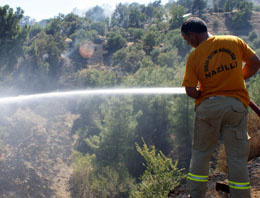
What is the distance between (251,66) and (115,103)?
18.6 metres

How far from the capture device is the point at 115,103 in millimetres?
21234

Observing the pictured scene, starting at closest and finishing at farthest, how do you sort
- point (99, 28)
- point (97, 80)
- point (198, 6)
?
point (97, 80) < point (99, 28) < point (198, 6)

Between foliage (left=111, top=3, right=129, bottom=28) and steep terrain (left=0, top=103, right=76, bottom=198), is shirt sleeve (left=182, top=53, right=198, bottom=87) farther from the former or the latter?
foliage (left=111, top=3, right=129, bottom=28)

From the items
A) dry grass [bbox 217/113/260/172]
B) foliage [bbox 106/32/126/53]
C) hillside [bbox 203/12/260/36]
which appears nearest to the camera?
dry grass [bbox 217/113/260/172]

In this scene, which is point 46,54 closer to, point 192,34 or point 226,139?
point 192,34

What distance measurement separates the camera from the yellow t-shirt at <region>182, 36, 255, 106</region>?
2.60 metres

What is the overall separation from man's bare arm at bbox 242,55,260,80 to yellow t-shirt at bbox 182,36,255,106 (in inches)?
5.4

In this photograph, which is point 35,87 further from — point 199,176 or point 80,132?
point 199,176

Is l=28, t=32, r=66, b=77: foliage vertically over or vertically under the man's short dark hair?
over

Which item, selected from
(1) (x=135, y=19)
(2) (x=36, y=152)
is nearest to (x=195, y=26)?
(2) (x=36, y=152)

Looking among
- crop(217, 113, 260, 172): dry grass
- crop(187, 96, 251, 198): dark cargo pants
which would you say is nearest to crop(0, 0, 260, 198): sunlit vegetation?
crop(217, 113, 260, 172): dry grass

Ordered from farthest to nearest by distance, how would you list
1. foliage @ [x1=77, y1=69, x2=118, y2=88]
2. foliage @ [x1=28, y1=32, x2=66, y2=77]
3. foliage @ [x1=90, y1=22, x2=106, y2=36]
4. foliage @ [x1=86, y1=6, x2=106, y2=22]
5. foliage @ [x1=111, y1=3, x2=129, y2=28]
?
1. foliage @ [x1=86, y1=6, x2=106, y2=22]
2. foliage @ [x1=111, y1=3, x2=129, y2=28]
3. foliage @ [x1=90, y1=22, x2=106, y2=36]
4. foliage @ [x1=28, y1=32, x2=66, y2=77]
5. foliage @ [x1=77, y1=69, x2=118, y2=88]

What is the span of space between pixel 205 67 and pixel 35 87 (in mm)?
29264

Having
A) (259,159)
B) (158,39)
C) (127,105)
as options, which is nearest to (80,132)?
(127,105)
